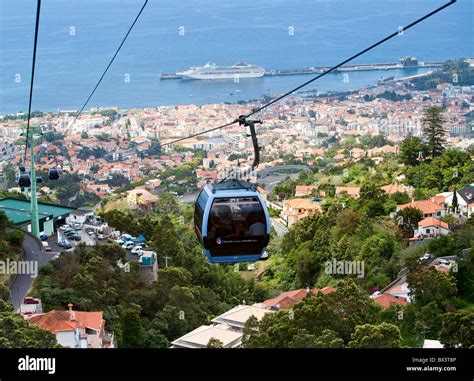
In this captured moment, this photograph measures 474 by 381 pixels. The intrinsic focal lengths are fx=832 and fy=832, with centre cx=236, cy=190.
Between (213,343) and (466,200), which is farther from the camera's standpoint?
(466,200)

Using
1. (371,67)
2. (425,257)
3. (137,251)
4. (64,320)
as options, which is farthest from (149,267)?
(371,67)

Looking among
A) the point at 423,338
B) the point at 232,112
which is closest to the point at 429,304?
the point at 423,338

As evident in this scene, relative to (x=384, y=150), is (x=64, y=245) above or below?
below

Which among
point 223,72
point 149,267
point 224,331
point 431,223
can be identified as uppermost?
point 223,72

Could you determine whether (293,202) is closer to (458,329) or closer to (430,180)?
(430,180)

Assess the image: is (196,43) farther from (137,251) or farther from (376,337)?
(376,337)

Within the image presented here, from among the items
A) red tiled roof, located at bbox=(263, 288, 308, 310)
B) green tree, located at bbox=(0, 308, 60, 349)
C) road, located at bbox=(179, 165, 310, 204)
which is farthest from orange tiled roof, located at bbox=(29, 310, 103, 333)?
road, located at bbox=(179, 165, 310, 204)
